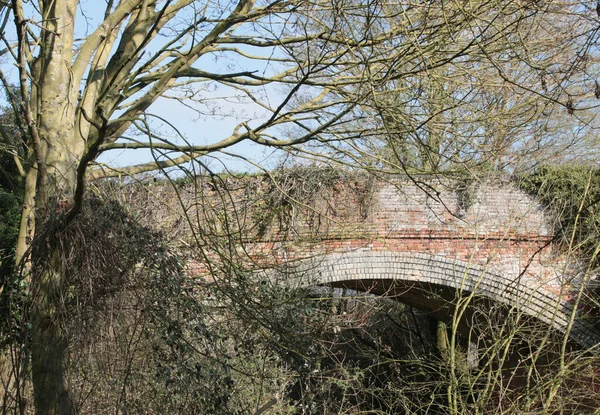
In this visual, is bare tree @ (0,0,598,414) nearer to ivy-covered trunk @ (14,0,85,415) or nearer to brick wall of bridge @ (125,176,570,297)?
ivy-covered trunk @ (14,0,85,415)

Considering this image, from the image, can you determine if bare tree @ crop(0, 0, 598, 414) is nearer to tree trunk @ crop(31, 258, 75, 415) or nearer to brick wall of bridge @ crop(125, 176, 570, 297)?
tree trunk @ crop(31, 258, 75, 415)

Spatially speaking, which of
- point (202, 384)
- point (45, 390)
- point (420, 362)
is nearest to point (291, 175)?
point (420, 362)

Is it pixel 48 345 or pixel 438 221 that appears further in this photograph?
pixel 438 221

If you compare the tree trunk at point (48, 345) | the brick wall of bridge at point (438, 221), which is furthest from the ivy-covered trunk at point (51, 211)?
the brick wall of bridge at point (438, 221)

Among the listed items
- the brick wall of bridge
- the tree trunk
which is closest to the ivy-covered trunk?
the tree trunk

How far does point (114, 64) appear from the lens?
4.60 metres

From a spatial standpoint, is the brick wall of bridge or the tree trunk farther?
the brick wall of bridge

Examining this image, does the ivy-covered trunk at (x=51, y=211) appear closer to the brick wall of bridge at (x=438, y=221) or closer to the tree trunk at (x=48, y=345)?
the tree trunk at (x=48, y=345)

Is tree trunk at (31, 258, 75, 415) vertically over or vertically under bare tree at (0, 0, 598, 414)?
under

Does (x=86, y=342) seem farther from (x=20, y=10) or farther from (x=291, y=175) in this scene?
(x=291, y=175)

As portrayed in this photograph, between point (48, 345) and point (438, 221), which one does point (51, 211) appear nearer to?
point (48, 345)

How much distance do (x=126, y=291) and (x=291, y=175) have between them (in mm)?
5322

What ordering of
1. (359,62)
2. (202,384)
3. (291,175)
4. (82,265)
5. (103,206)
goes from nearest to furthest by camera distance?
(82,265), (103,206), (202,384), (359,62), (291,175)

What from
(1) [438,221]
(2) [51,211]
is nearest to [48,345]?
(2) [51,211]
